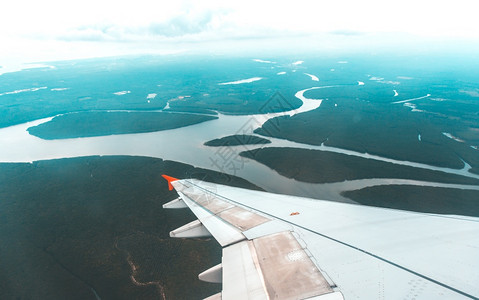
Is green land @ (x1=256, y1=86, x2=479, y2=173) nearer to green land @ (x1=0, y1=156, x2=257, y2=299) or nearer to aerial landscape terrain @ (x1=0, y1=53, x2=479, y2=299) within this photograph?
aerial landscape terrain @ (x1=0, y1=53, x2=479, y2=299)

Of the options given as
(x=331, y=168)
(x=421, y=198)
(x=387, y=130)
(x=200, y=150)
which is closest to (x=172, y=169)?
(x=200, y=150)

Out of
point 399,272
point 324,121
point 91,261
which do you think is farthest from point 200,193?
point 324,121

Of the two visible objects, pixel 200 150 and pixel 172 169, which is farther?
pixel 200 150

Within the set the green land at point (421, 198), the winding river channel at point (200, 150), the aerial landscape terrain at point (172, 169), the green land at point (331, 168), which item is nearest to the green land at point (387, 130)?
the aerial landscape terrain at point (172, 169)

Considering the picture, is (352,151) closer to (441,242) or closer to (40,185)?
(441,242)

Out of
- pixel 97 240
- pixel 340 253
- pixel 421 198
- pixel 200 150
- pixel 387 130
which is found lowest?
pixel 97 240

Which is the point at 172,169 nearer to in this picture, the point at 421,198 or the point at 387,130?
the point at 421,198
